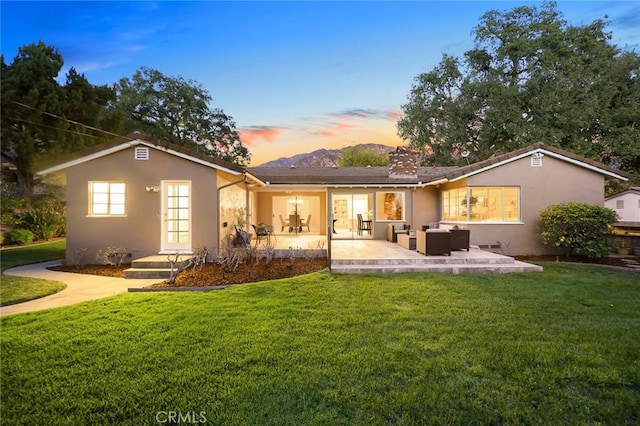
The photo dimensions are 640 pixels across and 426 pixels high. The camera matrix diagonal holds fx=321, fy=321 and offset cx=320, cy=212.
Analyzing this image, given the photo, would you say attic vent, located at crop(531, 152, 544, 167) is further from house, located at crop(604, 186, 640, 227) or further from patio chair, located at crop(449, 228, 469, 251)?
house, located at crop(604, 186, 640, 227)

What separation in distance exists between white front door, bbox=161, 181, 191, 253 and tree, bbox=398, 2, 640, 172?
767 inches

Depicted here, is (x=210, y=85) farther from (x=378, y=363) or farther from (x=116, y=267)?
(x=378, y=363)

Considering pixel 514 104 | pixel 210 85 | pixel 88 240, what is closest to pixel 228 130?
pixel 210 85

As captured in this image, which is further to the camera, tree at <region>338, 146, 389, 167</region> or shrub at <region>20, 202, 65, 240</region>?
tree at <region>338, 146, 389, 167</region>

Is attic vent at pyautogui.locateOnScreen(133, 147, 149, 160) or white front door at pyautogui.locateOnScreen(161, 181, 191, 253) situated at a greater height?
attic vent at pyautogui.locateOnScreen(133, 147, 149, 160)

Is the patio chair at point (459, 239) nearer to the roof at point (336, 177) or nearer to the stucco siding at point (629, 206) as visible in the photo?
the roof at point (336, 177)

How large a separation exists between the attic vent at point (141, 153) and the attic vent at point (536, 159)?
13.4 m

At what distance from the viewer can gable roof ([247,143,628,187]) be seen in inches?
456

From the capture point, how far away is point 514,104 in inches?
819

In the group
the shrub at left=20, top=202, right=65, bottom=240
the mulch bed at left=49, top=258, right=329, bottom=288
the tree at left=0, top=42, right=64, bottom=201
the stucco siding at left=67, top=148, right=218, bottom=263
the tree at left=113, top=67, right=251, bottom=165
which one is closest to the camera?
the mulch bed at left=49, top=258, right=329, bottom=288

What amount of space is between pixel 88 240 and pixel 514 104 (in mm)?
23902

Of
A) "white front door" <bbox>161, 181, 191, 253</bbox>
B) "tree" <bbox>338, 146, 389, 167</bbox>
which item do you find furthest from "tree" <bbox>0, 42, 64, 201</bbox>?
"tree" <bbox>338, 146, 389, 167</bbox>

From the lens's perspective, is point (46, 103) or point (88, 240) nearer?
point (88, 240)

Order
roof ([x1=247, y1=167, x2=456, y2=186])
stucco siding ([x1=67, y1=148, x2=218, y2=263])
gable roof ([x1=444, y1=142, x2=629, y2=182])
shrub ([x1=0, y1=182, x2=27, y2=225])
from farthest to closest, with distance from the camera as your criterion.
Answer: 1. shrub ([x1=0, y1=182, x2=27, y2=225])
2. roof ([x1=247, y1=167, x2=456, y2=186])
3. gable roof ([x1=444, y1=142, x2=629, y2=182])
4. stucco siding ([x1=67, y1=148, x2=218, y2=263])
